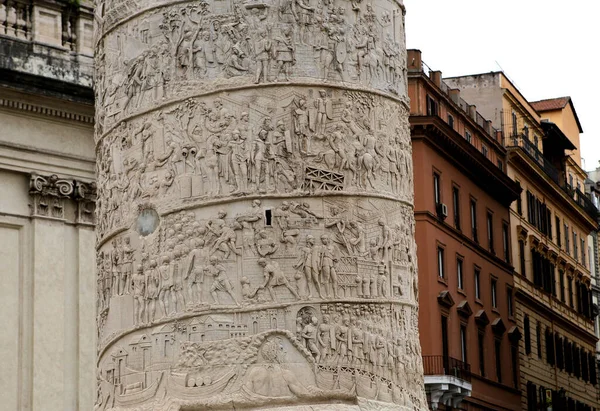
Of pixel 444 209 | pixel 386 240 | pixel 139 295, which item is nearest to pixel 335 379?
pixel 386 240

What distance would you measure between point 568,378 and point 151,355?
137 feet

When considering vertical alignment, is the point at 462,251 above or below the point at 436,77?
below

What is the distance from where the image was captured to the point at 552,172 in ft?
170

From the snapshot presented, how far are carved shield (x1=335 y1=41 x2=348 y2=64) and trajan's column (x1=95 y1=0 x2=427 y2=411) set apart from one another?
25mm

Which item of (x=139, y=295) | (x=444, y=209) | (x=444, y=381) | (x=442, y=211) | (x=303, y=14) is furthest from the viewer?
(x=444, y=209)

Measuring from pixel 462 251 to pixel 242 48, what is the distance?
89.7ft

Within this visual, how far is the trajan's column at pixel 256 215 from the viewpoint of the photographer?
451 inches

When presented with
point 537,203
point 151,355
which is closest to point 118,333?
point 151,355

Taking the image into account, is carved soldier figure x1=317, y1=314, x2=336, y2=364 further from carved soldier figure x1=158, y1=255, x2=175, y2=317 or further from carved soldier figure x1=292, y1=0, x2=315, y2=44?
carved soldier figure x1=292, y1=0, x2=315, y2=44

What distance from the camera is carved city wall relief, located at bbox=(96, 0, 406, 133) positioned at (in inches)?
472

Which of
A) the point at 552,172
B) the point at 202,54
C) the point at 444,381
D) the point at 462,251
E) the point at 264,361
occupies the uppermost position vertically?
the point at 552,172

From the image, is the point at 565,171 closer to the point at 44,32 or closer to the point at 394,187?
→ the point at 44,32

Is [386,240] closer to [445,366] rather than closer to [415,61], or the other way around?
[445,366]

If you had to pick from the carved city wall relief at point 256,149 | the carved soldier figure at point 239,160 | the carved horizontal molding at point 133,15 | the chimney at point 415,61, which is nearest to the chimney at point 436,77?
the chimney at point 415,61
